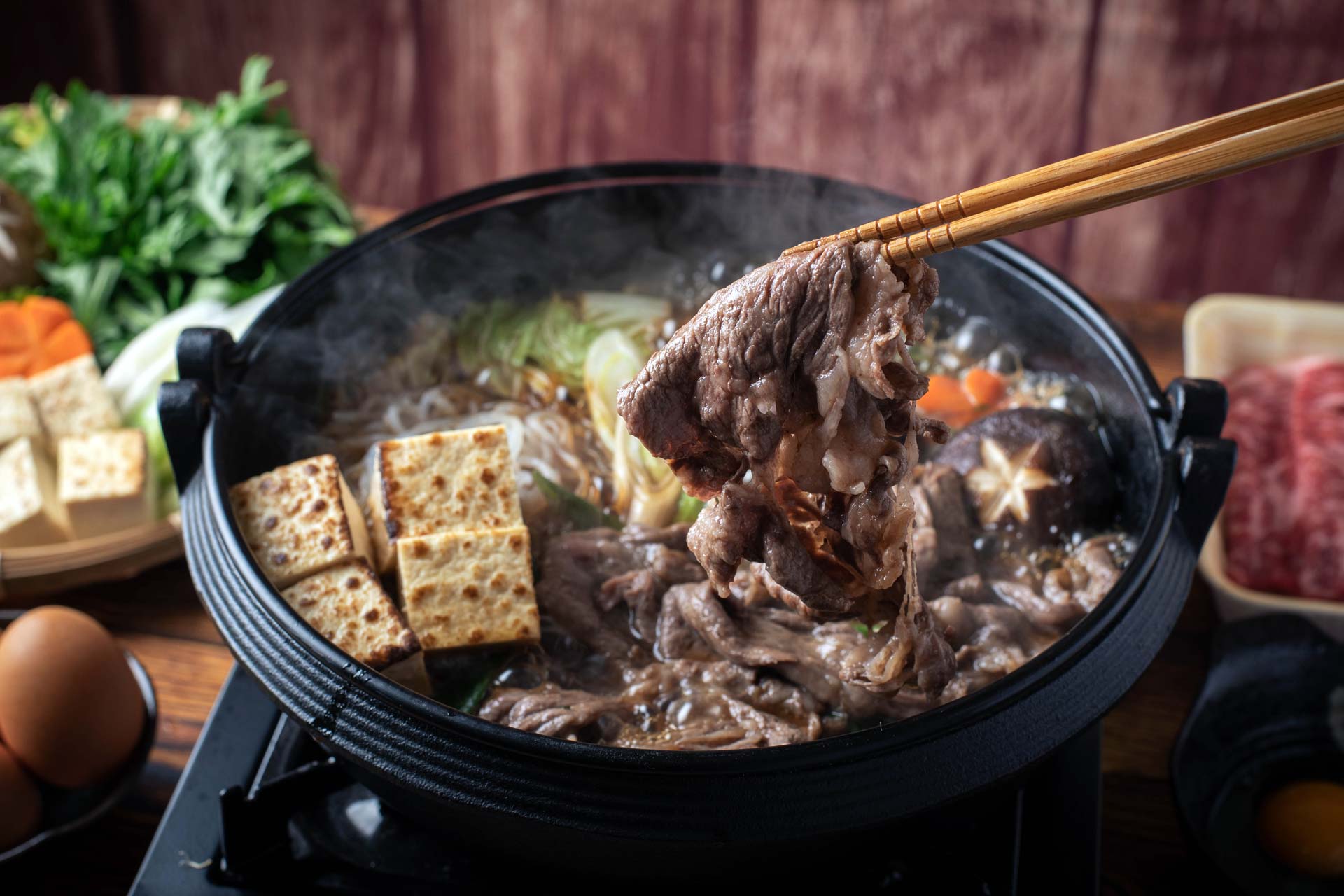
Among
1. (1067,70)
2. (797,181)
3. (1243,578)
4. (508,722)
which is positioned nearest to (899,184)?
(1067,70)

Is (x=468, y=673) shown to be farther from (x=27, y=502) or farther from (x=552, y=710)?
(x=27, y=502)

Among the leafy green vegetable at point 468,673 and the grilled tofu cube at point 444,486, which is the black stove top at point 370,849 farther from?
the grilled tofu cube at point 444,486

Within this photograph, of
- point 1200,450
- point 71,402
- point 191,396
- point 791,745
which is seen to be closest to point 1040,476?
point 1200,450

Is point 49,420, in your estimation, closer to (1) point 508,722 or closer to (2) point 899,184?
(1) point 508,722

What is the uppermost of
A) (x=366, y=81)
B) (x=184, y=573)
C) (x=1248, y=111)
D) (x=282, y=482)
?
(x=1248, y=111)

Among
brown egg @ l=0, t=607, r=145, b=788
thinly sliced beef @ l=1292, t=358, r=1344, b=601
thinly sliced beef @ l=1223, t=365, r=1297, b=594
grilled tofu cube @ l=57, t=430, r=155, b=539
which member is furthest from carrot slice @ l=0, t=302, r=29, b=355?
thinly sliced beef @ l=1292, t=358, r=1344, b=601

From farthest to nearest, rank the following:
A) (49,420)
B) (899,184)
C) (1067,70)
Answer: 1. (899,184)
2. (1067,70)
3. (49,420)
